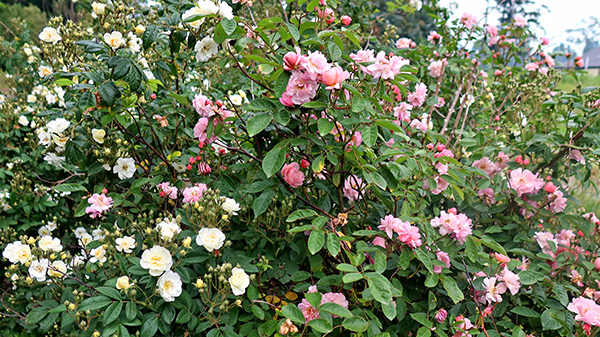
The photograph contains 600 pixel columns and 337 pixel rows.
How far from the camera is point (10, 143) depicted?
284 cm

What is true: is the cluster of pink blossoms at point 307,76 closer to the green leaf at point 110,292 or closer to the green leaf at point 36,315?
the green leaf at point 110,292

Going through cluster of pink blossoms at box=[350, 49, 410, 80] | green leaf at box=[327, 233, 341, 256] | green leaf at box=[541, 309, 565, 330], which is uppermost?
cluster of pink blossoms at box=[350, 49, 410, 80]

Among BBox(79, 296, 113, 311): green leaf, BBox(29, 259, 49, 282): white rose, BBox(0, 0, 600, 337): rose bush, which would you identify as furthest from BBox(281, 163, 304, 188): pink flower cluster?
BBox(29, 259, 49, 282): white rose

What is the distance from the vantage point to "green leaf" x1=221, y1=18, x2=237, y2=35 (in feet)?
3.96

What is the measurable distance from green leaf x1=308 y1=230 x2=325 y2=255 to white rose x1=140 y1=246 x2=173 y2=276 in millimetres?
464

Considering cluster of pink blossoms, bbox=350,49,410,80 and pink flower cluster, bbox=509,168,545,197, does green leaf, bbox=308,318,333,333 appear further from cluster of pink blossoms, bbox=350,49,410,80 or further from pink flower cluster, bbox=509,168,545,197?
pink flower cluster, bbox=509,168,545,197

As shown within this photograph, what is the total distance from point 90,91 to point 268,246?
3.07 ft

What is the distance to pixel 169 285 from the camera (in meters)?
1.27

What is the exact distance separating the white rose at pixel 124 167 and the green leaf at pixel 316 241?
3.09 feet

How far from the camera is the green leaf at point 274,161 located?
4.10ft

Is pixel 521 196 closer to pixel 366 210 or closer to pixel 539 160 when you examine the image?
pixel 539 160

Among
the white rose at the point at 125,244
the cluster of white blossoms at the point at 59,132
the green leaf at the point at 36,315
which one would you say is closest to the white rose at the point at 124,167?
the cluster of white blossoms at the point at 59,132

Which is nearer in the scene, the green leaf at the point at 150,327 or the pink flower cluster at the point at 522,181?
the green leaf at the point at 150,327

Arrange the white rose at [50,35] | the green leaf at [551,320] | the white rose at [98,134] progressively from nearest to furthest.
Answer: the green leaf at [551,320] < the white rose at [98,134] < the white rose at [50,35]
